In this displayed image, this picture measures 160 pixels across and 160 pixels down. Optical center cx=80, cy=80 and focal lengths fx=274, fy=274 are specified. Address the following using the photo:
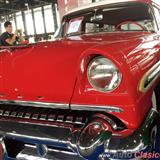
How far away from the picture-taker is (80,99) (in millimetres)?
1551

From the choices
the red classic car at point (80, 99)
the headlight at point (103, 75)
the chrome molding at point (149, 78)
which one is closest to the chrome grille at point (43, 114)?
the red classic car at point (80, 99)

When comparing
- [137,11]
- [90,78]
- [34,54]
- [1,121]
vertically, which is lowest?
[1,121]

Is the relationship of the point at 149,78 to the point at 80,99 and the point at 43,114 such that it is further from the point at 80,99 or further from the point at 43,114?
the point at 43,114

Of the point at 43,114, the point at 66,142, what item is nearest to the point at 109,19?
the point at 43,114

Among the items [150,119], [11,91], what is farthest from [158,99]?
[11,91]

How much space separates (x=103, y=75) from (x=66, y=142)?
417mm

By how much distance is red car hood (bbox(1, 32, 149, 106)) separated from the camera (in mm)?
1614

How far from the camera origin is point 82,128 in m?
1.50

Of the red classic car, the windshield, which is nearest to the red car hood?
the red classic car

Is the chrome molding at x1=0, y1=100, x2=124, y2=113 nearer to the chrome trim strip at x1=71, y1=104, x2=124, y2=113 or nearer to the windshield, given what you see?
A: the chrome trim strip at x1=71, y1=104, x2=124, y2=113

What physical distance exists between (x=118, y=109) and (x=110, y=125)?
0.10 meters

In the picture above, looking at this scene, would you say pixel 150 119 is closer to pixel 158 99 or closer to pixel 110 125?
pixel 110 125

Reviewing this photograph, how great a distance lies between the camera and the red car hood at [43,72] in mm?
1614

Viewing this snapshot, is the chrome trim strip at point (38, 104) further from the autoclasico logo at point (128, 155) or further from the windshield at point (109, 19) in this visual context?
the windshield at point (109, 19)
